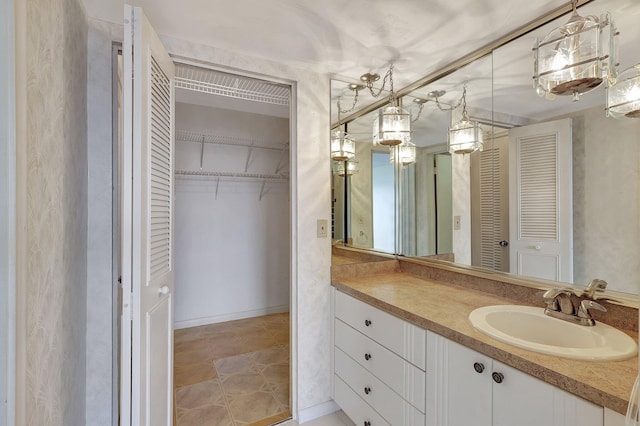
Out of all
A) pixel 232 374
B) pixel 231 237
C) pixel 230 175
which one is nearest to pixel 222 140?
pixel 230 175

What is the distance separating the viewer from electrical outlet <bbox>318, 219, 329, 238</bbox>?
76.7 inches

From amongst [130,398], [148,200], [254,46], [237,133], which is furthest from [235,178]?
[130,398]

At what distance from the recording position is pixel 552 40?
1.20 meters

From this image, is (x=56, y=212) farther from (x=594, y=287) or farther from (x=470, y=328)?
(x=594, y=287)

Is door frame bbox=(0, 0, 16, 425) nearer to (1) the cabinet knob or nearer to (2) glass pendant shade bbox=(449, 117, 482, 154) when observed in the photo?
(1) the cabinet knob

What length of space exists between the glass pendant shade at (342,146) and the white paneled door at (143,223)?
1165 millimetres

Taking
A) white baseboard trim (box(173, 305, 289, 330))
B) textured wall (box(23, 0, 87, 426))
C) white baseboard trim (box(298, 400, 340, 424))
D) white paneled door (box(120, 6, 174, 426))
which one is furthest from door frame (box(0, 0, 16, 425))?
white baseboard trim (box(173, 305, 289, 330))

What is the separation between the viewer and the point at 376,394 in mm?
1527

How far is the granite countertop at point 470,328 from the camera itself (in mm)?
779

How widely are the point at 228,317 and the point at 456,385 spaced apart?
9.30 ft

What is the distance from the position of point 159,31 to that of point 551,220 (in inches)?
85.3

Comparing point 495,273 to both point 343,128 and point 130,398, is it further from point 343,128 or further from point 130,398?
point 130,398

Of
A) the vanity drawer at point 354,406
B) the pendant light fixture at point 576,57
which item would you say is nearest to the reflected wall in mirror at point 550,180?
the pendant light fixture at point 576,57

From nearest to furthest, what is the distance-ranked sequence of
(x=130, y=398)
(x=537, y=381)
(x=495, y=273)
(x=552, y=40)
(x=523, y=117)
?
(x=537, y=381)
(x=130, y=398)
(x=552, y=40)
(x=523, y=117)
(x=495, y=273)
